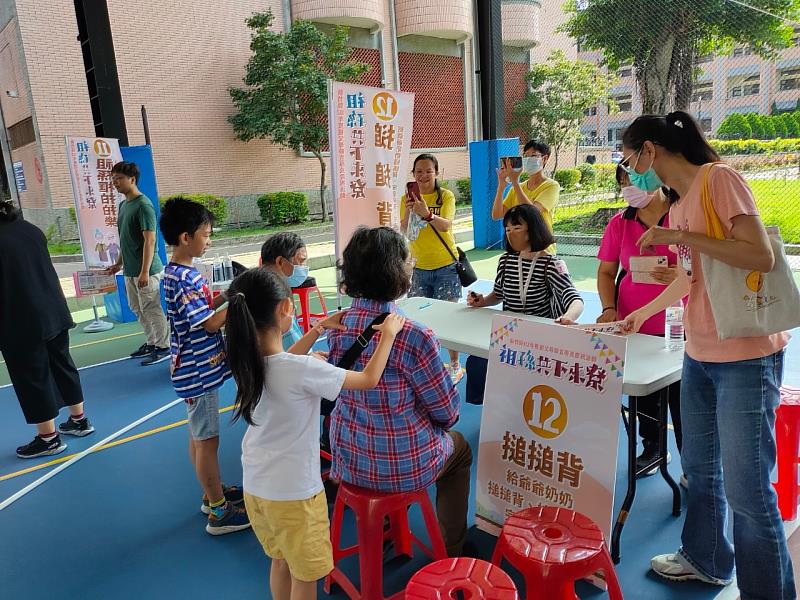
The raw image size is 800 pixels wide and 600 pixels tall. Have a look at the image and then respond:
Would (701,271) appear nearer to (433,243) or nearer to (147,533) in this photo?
(433,243)

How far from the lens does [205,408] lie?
228 centimetres

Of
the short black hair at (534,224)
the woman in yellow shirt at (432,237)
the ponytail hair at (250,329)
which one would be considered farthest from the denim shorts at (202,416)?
the woman in yellow shirt at (432,237)

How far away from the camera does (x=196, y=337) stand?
2193 mm

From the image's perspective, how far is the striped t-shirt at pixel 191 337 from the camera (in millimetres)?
2127

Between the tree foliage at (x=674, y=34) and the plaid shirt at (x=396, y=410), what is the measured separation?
24.5ft

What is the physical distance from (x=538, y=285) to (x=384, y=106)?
1.43 meters

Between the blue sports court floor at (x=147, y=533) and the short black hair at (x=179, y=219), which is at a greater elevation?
the short black hair at (x=179, y=219)

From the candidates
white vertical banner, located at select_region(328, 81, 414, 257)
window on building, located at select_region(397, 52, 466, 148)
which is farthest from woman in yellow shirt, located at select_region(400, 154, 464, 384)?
window on building, located at select_region(397, 52, 466, 148)

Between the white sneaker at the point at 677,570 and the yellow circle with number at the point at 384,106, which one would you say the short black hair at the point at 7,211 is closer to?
the yellow circle with number at the point at 384,106

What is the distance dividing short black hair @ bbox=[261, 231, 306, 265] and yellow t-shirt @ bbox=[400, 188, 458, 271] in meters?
1.13

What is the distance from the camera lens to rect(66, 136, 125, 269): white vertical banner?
5117 millimetres

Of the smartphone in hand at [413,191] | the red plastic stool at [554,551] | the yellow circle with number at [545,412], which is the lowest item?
the red plastic stool at [554,551]

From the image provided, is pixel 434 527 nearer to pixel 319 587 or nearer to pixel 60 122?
pixel 319 587

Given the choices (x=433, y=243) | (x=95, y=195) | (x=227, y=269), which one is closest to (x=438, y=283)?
(x=433, y=243)
